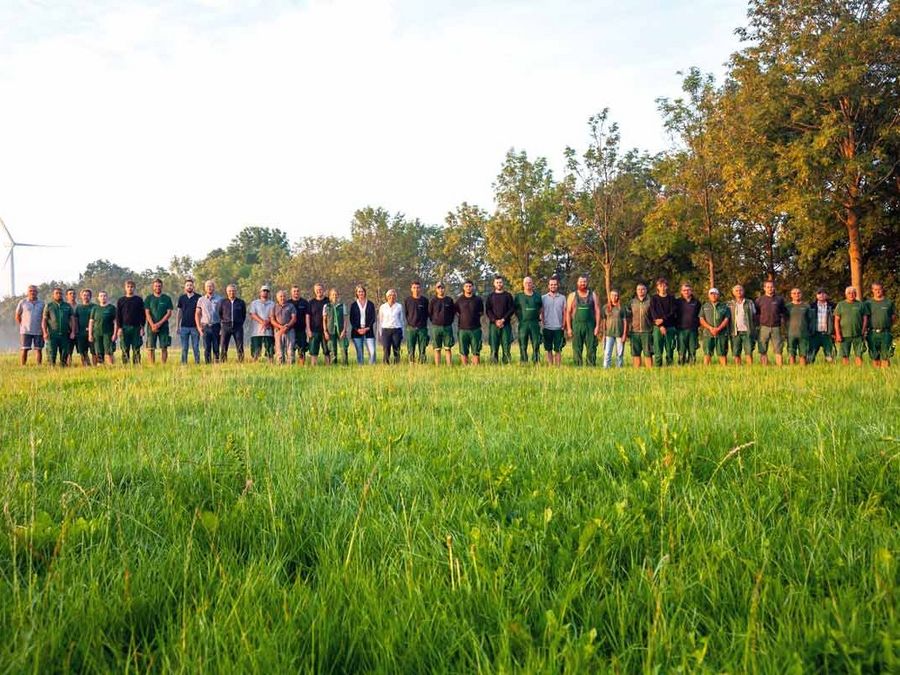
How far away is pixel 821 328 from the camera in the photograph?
52.2ft

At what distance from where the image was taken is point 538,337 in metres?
16.1

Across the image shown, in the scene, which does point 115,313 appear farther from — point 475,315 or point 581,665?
point 581,665

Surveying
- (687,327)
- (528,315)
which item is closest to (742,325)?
(687,327)

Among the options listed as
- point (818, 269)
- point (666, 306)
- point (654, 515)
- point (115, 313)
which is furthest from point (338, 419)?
point (818, 269)

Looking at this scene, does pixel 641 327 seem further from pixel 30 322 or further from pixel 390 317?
pixel 30 322

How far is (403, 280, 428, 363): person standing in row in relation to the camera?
1727 centimetres

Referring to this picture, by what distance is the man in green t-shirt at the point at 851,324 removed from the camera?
14.5m

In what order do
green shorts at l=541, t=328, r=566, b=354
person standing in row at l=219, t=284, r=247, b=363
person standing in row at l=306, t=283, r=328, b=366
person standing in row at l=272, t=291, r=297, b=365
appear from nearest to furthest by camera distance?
1. green shorts at l=541, t=328, r=566, b=354
2. person standing in row at l=272, t=291, r=297, b=365
3. person standing in row at l=306, t=283, r=328, b=366
4. person standing in row at l=219, t=284, r=247, b=363

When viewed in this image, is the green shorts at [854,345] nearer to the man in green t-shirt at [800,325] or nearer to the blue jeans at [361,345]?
the man in green t-shirt at [800,325]

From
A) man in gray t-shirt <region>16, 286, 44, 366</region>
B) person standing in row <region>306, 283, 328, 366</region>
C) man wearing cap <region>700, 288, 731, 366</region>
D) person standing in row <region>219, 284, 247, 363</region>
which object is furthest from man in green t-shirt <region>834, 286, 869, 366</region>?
man in gray t-shirt <region>16, 286, 44, 366</region>

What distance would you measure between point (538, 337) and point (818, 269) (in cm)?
2262

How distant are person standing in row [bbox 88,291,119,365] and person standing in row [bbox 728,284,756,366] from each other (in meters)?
17.2

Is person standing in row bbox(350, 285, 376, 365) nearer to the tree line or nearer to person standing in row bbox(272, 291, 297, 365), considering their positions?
person standing in row bbox(272, 291, 297, 365)

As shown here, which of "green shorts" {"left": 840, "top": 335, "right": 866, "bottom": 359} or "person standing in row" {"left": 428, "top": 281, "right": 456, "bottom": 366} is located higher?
"person standing in row" {"left": 428, "top": 281, "right": 456, "bottom": 366}
